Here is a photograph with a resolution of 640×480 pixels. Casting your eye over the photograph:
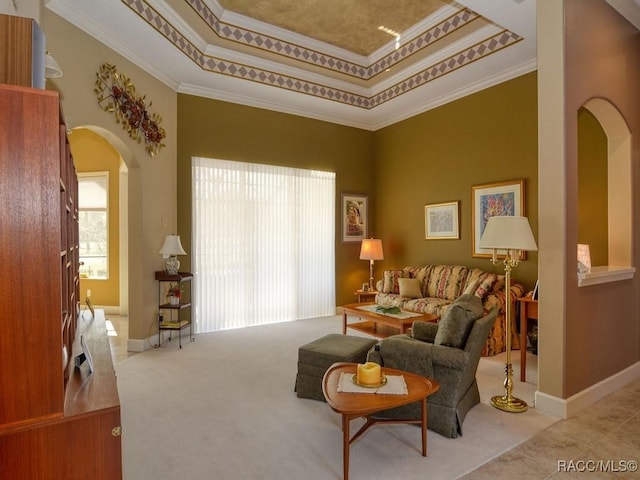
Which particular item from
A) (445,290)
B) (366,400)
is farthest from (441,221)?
(366,400)

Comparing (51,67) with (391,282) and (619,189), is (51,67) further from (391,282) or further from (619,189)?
(391,282)

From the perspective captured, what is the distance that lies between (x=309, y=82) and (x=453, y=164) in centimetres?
262

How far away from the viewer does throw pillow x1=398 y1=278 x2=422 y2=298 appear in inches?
231

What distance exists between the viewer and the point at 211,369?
4.23 meters

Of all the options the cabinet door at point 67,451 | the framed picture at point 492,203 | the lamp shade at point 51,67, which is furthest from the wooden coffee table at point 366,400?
the framed picture at point 492,203

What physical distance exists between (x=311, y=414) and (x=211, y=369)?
1584 mm

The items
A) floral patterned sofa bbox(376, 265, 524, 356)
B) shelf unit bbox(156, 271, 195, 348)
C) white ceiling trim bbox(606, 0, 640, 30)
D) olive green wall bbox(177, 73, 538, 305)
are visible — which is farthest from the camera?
olive green wall bbox(177, 73, 538, 305)

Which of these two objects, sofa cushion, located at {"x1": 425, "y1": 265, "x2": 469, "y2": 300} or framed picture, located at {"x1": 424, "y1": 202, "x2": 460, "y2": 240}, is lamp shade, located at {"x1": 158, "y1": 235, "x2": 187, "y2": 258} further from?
framed picture, located at {"x1": 424, "y1": 202, "x2": 460, "y2": 240}

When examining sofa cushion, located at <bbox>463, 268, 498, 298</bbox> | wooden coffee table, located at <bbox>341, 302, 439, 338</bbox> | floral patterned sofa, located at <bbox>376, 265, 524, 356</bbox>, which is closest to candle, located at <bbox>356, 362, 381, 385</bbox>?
wooden coffee table, located at <bbox>341, 302, 439, 338</bbox>

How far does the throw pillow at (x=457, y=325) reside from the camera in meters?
2.79

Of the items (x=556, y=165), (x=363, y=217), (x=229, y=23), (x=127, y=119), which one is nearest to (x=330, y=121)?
(x=363, y=217)

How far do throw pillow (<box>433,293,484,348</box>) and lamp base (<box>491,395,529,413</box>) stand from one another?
85 centimetres

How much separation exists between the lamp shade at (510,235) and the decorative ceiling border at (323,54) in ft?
9.24

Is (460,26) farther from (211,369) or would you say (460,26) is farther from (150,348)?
(150,348)
